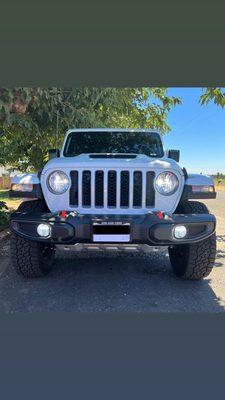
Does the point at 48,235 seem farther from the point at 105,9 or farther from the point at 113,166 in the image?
the point at 105,9

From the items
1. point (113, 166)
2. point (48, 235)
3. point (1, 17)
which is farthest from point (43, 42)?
point (48, 235)

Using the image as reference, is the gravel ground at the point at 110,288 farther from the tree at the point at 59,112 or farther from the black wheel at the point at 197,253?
the tree at the point at 59,112

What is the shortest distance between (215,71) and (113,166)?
1490mm

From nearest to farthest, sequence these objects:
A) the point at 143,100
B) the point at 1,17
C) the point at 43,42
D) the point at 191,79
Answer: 1. the point at 1,17
2. the point at 43,42
3. the point at 191,79
4. the point at 143,100

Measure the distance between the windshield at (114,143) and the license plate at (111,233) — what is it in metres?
1.79

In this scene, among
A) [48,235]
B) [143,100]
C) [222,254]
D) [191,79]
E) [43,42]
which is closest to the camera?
[43,42]

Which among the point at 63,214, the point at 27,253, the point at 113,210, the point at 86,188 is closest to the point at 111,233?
the point at 113,210

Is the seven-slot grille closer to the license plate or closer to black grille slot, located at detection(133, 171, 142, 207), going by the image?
black grille slot, located at detection(133, 171, 142, 207)

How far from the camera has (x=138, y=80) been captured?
5.16 meters

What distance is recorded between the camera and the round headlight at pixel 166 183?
476 cm

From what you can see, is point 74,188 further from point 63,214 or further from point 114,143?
point 114,143

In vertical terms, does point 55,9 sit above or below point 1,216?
above

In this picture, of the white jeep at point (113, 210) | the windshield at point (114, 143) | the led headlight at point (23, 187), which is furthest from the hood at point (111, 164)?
the windshield at point (114, 143)

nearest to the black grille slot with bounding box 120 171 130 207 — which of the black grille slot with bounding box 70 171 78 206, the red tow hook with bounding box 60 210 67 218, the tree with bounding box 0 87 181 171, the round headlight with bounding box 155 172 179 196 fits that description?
the round headlight with bounding box 155 172 179 196
